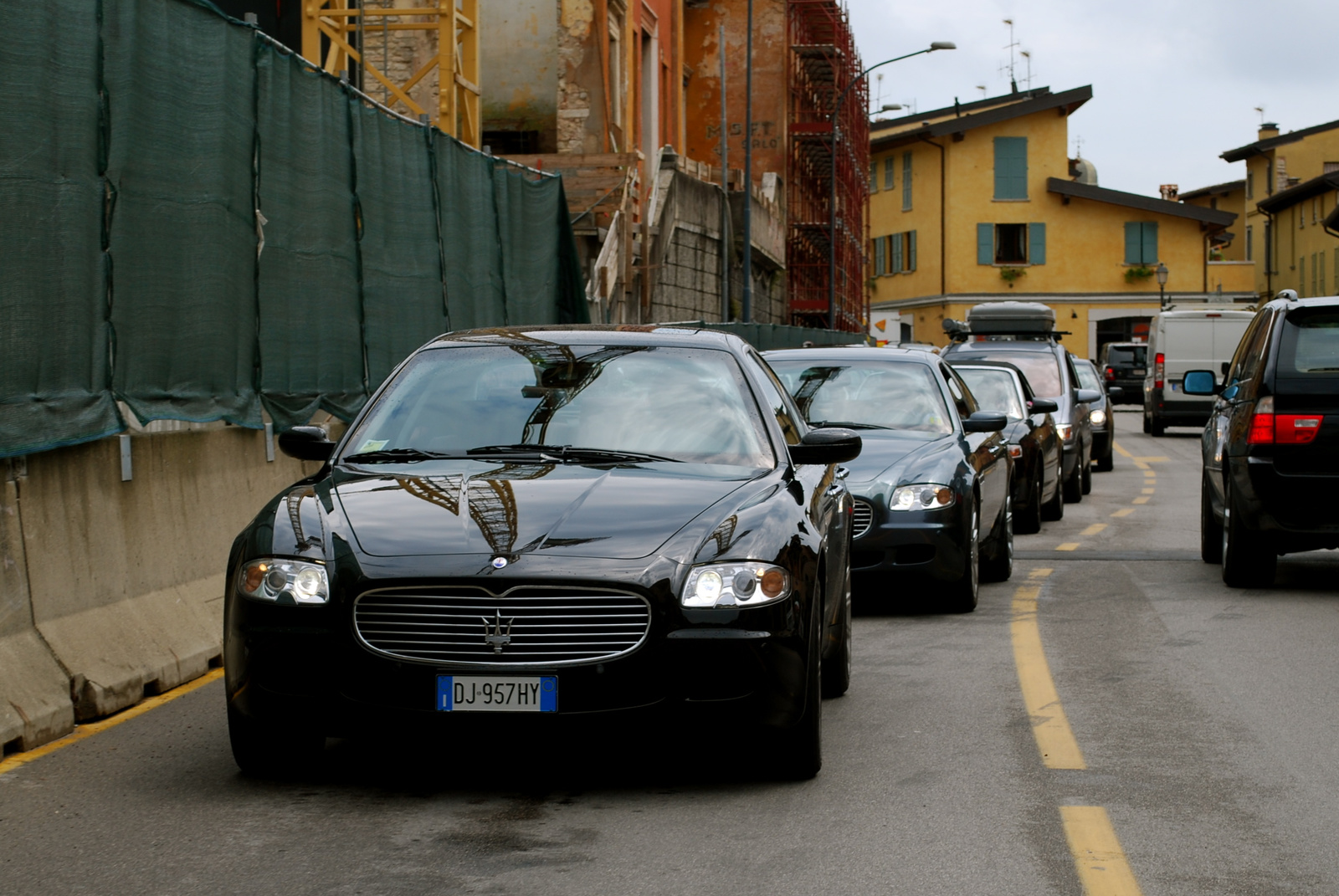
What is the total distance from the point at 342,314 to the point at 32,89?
15.5ft

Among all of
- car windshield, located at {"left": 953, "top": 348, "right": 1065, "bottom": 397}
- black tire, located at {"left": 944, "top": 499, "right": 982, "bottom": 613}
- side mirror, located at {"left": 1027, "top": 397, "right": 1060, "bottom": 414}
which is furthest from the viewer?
car windshield, located at {"left": 953, "top": 348, "right": 1065, "bottom": 397}

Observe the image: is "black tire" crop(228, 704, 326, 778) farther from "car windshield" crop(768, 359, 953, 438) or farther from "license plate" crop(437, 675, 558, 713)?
"car windshield" crop(768, 359, 953, 438)

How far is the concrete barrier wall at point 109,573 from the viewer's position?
7.25 meters

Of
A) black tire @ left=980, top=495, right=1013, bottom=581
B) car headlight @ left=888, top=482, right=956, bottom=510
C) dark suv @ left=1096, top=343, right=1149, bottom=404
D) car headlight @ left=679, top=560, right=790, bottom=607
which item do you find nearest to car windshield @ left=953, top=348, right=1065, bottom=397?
black tire @ left=980, top=495, right=1013, bottom=581

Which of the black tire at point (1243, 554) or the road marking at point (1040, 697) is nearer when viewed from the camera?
the road marking at point (1040, 697)

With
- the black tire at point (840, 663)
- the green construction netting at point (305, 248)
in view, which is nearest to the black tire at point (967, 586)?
the black tire at point (840, 663)

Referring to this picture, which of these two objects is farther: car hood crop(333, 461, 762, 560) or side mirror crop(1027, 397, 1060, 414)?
side mirror crop(1027, 397, 1060, 414)

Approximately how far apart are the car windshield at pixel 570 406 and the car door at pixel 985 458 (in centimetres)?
447

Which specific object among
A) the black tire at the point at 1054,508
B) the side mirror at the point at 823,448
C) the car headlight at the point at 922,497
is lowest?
the black tire at the point at 1054,508

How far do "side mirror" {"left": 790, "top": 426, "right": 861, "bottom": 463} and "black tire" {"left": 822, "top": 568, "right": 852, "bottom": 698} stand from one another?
80cm

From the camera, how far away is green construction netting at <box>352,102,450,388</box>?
13.0 m

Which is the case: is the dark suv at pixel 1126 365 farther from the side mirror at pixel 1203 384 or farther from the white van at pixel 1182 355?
the side mirror at pixel 1203 384

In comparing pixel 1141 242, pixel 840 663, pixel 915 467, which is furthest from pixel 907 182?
pixel 840 663

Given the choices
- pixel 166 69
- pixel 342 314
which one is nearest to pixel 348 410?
pixel 342 314
